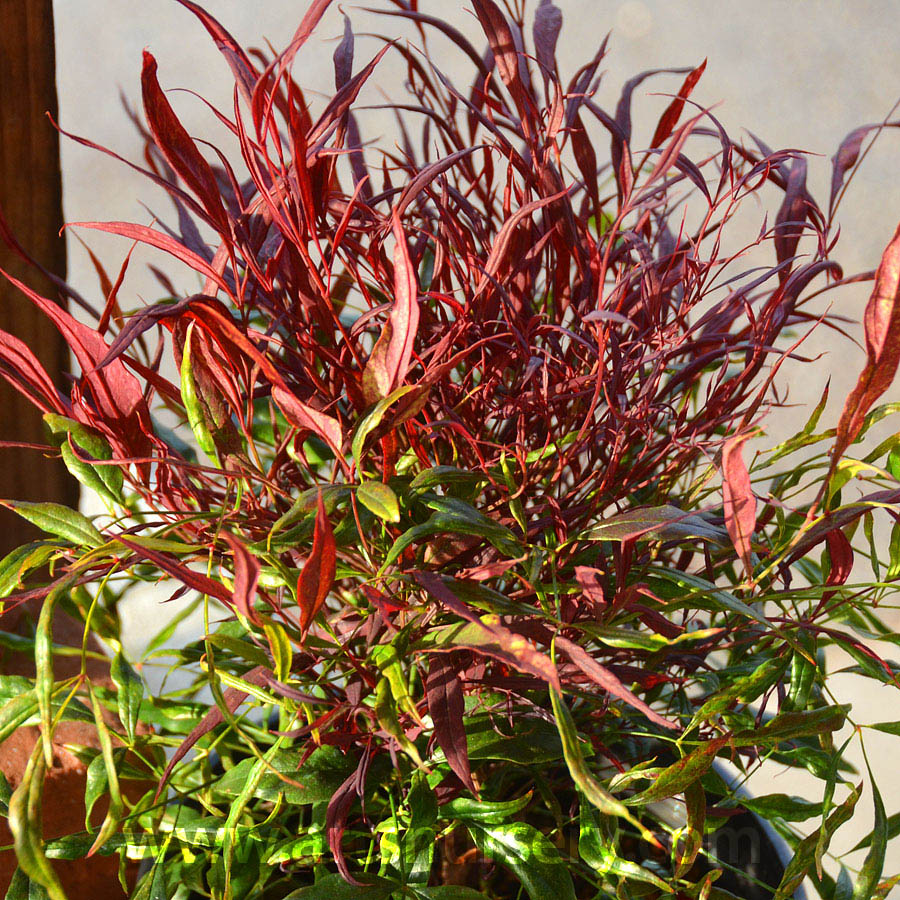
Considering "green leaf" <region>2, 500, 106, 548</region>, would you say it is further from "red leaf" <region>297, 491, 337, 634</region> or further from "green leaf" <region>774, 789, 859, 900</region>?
"green leaf" <region>774, 789, 859, 900</region>

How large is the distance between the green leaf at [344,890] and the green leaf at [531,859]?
0.09 feet

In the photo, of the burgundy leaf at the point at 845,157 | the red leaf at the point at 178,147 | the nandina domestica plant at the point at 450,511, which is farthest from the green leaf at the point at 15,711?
the burgundy leaf at the point at 845,157

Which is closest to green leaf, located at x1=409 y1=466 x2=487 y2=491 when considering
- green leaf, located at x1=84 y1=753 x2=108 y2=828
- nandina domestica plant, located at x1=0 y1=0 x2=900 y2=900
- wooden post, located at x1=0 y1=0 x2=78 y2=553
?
nandina domestica plant, located at x1=0 y1=0 x2=900 y2=900

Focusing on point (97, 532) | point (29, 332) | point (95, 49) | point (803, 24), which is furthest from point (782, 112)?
point (97, 532)

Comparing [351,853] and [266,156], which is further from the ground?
[266,156]

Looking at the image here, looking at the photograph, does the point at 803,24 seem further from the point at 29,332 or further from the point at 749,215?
the point at 29,332

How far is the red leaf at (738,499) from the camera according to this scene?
0.57ft

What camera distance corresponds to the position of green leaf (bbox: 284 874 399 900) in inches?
8.2

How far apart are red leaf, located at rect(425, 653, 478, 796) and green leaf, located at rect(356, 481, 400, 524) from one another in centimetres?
5

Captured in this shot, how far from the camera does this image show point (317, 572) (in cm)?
16

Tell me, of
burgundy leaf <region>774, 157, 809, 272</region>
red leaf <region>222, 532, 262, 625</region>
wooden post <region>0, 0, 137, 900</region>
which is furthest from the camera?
wooden post <region>0, 0, 137, 900</region>

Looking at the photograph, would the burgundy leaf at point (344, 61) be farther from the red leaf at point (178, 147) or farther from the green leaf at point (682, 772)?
the green leaf at point (682, 772)

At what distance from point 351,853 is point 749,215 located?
2.90 ft

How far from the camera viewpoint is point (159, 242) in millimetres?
195
